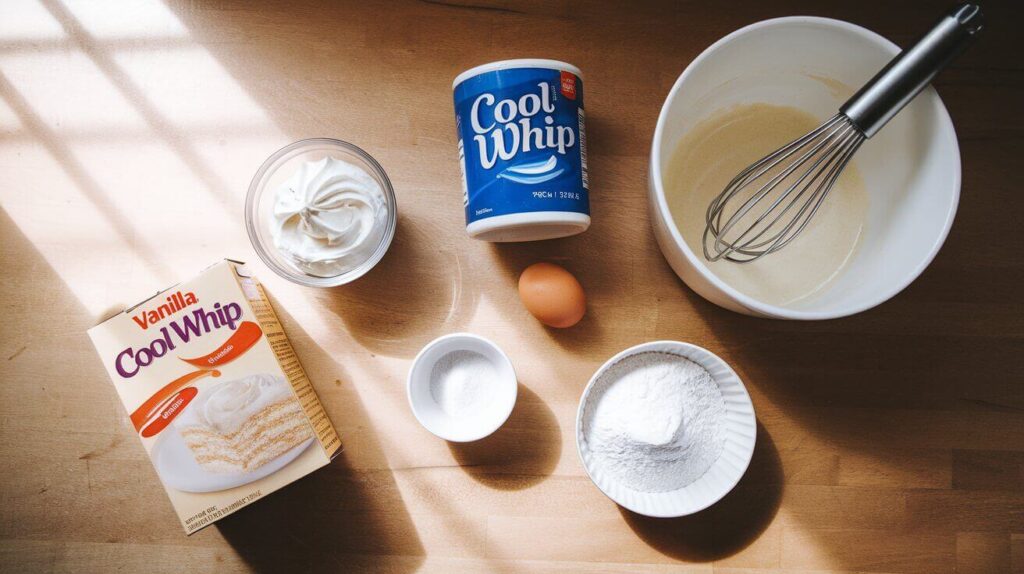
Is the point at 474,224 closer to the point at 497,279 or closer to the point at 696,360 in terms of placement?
the point at 497,279

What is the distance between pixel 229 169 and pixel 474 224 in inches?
14.5

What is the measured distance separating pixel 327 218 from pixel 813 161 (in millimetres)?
593

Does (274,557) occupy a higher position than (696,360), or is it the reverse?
(696,360)

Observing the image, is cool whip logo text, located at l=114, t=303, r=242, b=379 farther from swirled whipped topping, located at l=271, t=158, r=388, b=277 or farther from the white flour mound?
the white flour mound

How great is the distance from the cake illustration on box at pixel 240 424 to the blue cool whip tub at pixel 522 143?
30cm

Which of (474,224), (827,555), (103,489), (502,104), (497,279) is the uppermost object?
(502,104)

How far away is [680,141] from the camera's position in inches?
28.3

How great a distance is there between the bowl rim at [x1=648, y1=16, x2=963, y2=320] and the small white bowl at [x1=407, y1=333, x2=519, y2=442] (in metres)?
0.27

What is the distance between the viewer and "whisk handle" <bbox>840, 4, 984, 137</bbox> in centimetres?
52

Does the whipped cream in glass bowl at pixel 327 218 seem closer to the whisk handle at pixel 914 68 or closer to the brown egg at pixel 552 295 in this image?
the brown egg at pixel 552 295

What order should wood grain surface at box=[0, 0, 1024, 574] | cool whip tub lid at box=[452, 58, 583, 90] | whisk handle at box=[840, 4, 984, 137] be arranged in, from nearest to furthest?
whisk handle at box=[840, 4, 984, 137] → cool whip tub lid at box=[452, 58, 583, 90] → wood grain surface at box=[0, 0, 1024, 574]

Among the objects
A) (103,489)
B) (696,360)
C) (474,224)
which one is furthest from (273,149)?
(696,360)

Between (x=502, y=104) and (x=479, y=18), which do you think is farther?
(x=479, y=18)

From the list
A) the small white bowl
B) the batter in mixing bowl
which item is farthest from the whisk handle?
the small white bowl
